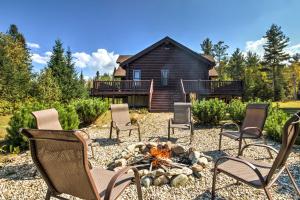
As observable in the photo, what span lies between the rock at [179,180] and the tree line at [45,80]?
1231cm

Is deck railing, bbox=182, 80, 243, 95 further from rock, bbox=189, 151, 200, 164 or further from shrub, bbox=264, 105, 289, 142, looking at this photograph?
rock, bbox=189, 151, 200, 164

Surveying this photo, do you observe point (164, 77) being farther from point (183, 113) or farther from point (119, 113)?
point (119, 113)

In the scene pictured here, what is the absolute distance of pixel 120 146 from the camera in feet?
18.7

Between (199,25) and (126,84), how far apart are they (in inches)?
325

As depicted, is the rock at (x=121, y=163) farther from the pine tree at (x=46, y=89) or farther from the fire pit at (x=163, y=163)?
the pine tree at (x=46, y=89)

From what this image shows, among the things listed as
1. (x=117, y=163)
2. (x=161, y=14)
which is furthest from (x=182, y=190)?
(x=161, y=14)

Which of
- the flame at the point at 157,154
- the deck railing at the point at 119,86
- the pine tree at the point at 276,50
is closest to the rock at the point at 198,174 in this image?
the flame at the point at 157,154

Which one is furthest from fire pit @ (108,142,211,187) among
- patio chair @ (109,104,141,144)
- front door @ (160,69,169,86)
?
front door @ (160,69,169,86)

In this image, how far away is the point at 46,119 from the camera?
13.7 ft

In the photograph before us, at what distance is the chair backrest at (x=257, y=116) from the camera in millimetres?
4701

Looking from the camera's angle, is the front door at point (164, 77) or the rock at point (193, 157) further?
the front door at point (164, 77)

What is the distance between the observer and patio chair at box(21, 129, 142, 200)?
1.75m

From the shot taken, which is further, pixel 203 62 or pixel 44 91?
pixel 203 62

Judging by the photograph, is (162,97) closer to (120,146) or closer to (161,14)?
(161,14)
